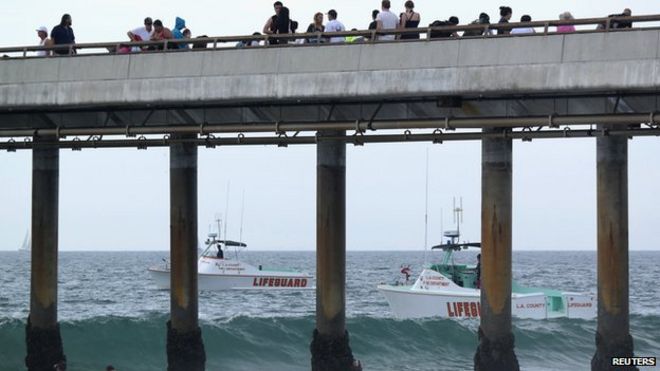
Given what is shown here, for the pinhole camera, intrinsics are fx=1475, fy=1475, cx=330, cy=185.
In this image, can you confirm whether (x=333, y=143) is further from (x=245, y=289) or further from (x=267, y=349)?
(x=245, y=289)

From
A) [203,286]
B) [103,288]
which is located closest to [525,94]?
[203,286]

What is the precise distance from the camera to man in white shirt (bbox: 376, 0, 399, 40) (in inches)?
1105

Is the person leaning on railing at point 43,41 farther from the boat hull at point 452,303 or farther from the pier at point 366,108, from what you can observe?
the boat hull at point 452,303

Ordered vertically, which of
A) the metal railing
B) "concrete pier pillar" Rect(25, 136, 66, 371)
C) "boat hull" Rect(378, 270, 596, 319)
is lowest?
"boat hull" Rect(378, 270, 596, 319)

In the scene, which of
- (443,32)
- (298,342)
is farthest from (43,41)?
(298,342)

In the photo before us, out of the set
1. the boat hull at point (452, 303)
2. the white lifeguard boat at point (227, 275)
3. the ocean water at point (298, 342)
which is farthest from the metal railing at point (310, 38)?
the white lifeguard boat at point (227, 275)

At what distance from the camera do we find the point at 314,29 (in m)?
29.1

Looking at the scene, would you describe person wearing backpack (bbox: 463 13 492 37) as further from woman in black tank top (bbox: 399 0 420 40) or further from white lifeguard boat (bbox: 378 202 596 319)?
white lifeguard boat (bbox: 378 202 596 319)

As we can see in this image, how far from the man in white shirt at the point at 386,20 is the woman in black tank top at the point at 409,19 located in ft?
0.51

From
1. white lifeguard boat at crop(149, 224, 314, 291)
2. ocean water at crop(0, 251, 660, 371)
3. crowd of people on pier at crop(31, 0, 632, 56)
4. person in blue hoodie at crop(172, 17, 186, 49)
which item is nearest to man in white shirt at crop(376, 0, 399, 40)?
crowd of people on pier at crop(31, 0, 632, 56)

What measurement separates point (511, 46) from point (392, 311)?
32.5m

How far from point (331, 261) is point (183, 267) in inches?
131

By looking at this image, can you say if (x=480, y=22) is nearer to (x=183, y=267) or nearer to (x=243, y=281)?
(x=183, y=267)

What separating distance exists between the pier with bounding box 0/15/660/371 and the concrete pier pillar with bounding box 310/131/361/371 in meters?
0.03
